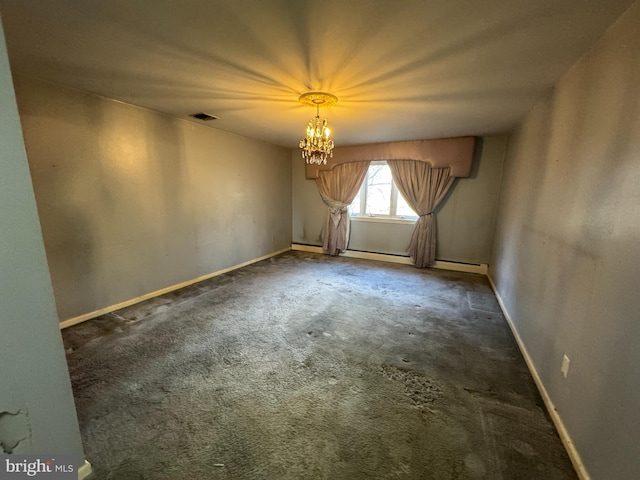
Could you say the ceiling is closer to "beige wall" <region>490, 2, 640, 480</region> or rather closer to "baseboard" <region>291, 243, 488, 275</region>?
"beige wall" <region>490, 2, 640, 480</region>

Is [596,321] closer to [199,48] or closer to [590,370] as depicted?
[590,370]

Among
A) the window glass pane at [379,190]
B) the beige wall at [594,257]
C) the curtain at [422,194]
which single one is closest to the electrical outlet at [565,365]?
the beige wall at [594,257]

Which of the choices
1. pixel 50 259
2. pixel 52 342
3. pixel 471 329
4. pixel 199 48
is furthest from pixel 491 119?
pixel 50 259

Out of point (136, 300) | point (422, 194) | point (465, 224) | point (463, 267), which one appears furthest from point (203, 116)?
point (463, 267)

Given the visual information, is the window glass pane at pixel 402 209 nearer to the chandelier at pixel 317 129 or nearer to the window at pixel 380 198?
the window at pixel 380 198

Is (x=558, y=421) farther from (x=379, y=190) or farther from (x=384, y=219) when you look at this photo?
(x=379, y=190)

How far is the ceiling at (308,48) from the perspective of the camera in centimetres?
128

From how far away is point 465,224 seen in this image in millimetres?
4375

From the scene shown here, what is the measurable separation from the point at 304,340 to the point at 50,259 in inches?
93.4

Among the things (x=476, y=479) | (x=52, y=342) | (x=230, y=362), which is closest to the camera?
(x=52, y=342)

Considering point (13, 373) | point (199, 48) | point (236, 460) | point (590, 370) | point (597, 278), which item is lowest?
point (236, 460)

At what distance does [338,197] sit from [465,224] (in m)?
2.28

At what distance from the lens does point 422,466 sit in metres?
1.27

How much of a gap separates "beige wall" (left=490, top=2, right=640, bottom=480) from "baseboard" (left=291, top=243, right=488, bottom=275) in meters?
2.33
